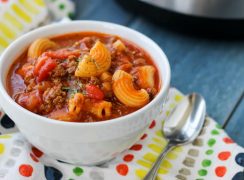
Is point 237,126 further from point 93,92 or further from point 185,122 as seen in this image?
point 93,92

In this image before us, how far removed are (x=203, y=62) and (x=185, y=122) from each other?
1.41ft

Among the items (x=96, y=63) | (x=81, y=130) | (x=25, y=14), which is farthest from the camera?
(x=25, y=14)

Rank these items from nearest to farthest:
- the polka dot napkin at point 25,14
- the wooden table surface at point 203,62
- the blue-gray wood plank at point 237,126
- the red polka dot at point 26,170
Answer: the red polka dot at point 26,170, the blue-gray wood plank at point 237,126, the wooden table surface at point 203,62, the polka dot napkin at point 25,14

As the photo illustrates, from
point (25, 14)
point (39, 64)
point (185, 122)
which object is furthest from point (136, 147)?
point (25, 14)

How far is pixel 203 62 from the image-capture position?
1888mm

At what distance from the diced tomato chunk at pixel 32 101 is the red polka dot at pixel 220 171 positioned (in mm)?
584

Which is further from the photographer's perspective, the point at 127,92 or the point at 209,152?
the point at 209,152

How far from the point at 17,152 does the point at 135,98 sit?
0.41 metres

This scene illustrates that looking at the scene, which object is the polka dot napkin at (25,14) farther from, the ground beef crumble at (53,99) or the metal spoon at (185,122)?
the metal spoon at (185,122)

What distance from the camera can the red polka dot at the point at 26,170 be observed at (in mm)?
1307

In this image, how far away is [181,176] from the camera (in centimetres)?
138

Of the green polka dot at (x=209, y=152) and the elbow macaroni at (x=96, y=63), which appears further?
the green polka dot at (x=209, y=152)

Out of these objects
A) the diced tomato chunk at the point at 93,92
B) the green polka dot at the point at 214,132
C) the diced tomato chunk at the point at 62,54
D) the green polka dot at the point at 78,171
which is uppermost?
the diced tomato chunk at the point at 93,92

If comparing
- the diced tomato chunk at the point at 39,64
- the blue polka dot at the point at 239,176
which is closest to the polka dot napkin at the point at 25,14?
the diced tomato chunk at the point at 39,64
